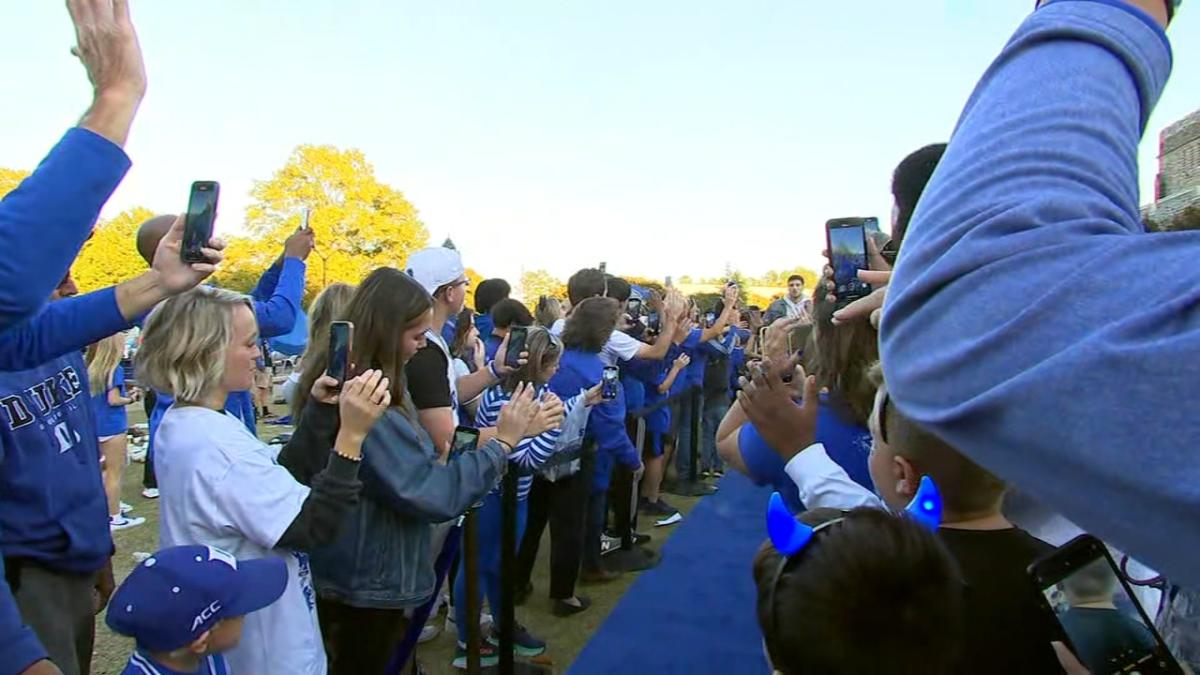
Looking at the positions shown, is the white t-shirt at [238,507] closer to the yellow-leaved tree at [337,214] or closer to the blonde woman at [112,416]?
the blonde woman at [112,416]

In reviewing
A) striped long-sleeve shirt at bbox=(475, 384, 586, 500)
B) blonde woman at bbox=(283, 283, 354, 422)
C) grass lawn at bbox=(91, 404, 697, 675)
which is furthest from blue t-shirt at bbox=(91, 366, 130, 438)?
striped long-sleeve shirt at bbox=(475, 384, 586, 500)

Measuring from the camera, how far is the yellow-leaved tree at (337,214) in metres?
36.4

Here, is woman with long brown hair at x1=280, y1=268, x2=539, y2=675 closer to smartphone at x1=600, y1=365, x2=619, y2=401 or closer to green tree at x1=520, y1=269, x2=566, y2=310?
smartphone at x1=600, y1=365, x2=619, y2=401

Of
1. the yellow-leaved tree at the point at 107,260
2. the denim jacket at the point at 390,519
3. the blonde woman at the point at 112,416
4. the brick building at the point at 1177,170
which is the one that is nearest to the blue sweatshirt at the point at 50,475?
the denim jacket at the point at 390,519

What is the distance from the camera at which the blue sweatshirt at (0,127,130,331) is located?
4.18 feet

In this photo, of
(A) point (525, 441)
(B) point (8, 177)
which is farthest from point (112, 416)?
(B) point (8, 177)

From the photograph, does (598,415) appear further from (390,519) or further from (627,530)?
(390,519)

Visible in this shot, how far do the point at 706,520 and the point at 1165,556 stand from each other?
6.90m

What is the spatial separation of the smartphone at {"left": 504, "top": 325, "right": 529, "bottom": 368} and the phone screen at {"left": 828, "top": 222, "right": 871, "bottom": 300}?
2.16 metres

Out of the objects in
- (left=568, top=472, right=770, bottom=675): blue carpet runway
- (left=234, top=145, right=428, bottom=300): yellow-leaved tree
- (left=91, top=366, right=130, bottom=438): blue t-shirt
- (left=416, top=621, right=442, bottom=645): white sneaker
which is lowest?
(left=416, top=621, right=442, bottom=645): white sneaker

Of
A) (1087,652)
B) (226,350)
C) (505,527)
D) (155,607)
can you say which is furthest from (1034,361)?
Answer: (505,527)

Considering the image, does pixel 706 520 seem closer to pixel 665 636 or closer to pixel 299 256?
pixel 665 636

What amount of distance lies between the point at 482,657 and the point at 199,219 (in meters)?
3.23

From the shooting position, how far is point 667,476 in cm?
905
